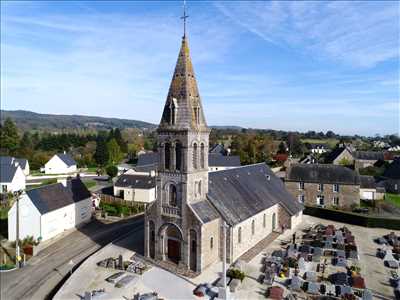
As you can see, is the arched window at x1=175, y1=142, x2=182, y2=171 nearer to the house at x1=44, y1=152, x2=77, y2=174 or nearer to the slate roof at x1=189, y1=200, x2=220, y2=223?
the slate roof at x1=189, y1=200, x2=220, y2=223

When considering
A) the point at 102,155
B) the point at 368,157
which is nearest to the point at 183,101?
the point at 102,155

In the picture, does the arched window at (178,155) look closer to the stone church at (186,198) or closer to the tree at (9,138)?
the stone church at (186,198)

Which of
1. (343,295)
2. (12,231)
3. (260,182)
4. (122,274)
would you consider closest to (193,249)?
(122,274)

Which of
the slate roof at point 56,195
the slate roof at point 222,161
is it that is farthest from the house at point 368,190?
the slate roof at point 56,195

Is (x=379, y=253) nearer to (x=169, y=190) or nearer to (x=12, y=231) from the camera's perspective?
(x=169, y=190)

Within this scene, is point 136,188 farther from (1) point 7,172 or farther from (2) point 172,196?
(2) point 172,196

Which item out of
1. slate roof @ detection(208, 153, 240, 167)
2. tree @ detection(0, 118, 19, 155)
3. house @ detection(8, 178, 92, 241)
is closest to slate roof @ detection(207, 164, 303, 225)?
house @ detection(8, 178, 92, 241)
